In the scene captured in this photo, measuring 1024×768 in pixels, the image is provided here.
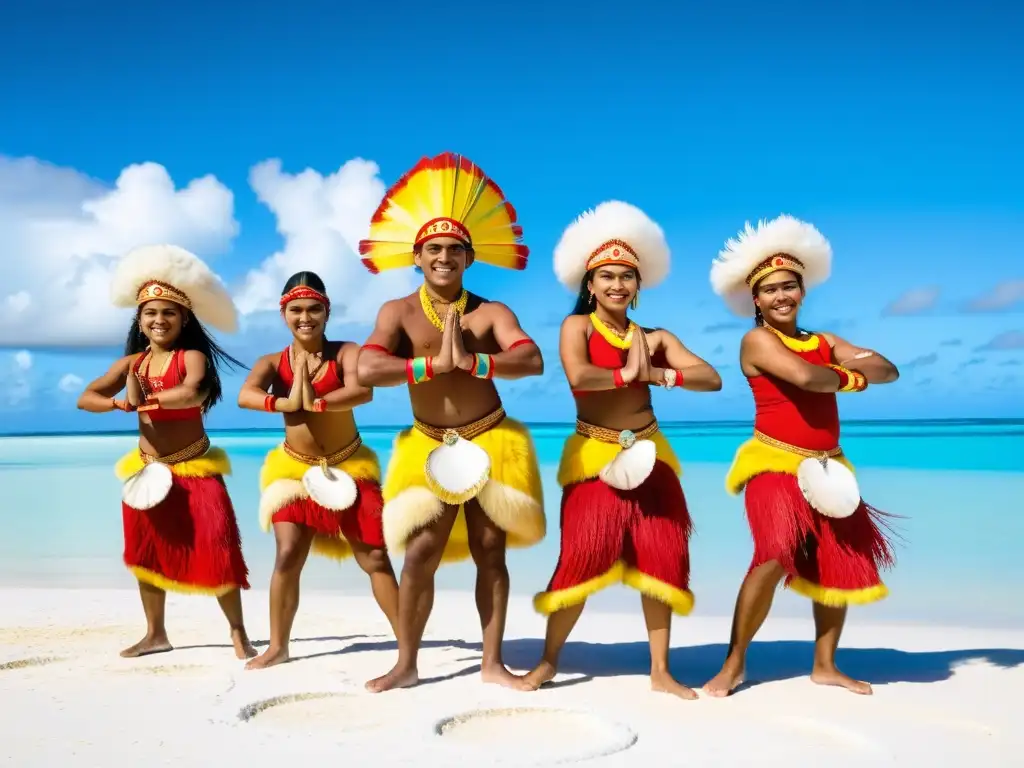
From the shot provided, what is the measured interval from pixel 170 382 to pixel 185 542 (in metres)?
0.78

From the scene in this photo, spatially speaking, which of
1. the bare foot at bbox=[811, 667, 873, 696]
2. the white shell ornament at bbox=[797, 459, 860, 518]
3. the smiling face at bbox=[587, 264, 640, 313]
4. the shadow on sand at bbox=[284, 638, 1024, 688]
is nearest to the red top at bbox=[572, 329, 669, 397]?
the smiling face at bbox=[587, 264, 640, 313]

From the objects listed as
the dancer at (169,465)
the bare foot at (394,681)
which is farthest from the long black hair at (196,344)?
the bare foot at (394,681)

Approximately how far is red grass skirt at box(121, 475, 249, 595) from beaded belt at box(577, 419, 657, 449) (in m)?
1.86

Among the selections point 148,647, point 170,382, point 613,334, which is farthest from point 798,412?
point 148,647

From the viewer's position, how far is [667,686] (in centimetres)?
385

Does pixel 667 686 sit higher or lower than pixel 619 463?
lower

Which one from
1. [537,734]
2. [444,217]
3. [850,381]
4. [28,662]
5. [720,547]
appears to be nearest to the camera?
[537,734]

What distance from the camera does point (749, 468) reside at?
402 centimetres

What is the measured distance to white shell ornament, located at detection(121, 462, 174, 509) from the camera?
461 centimetres

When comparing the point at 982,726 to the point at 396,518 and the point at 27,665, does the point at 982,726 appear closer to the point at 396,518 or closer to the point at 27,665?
the point at 396,518

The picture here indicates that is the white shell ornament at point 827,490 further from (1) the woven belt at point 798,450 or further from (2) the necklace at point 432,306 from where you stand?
(2) the necklace at point 432,306

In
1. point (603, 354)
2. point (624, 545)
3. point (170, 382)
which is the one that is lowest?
point (624, 545)

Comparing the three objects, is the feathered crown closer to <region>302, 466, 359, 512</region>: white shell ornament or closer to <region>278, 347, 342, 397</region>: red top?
<region>278, 347, 342, 397</region>: red top

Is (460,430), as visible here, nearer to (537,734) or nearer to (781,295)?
(537,734)
